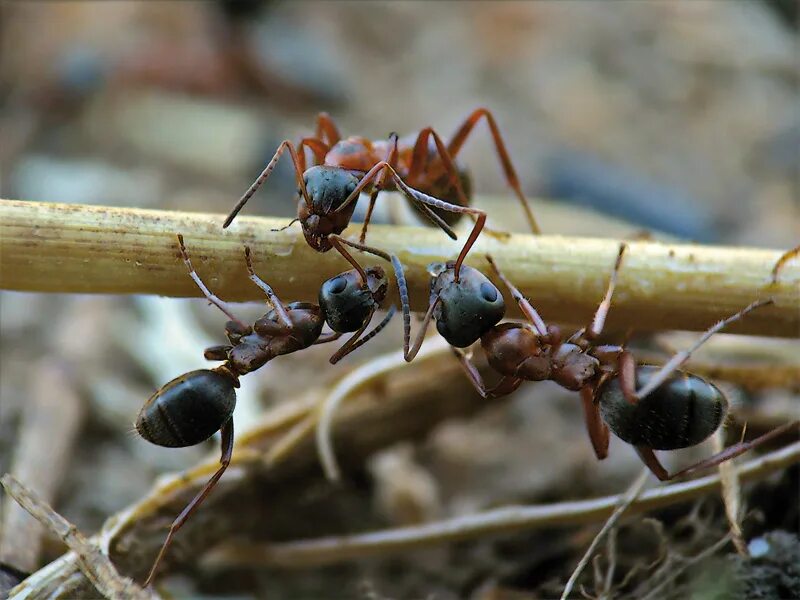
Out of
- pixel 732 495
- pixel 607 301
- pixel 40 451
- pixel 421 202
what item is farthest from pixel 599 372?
pixel 40 451

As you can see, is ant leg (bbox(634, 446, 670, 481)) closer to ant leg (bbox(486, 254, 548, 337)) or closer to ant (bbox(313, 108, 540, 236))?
ant leg (bbox(486, 254, 548, 337))

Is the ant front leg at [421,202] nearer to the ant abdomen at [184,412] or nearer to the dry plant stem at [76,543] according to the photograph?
the ant abdomen at [184,412]

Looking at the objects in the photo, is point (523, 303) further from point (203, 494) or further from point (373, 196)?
point (203, 494)

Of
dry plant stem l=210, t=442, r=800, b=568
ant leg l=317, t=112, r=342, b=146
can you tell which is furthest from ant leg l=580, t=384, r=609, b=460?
ant leg l=317, t=112, r=342, b=146

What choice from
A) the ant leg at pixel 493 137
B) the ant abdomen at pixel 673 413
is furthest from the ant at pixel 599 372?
the ant leg at pixel 493 137

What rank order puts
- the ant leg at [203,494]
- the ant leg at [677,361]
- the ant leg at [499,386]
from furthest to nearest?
1. the ant leg at [499,386]
2. the ant leg at [203,494]
3. the ant leg at [677,361]
